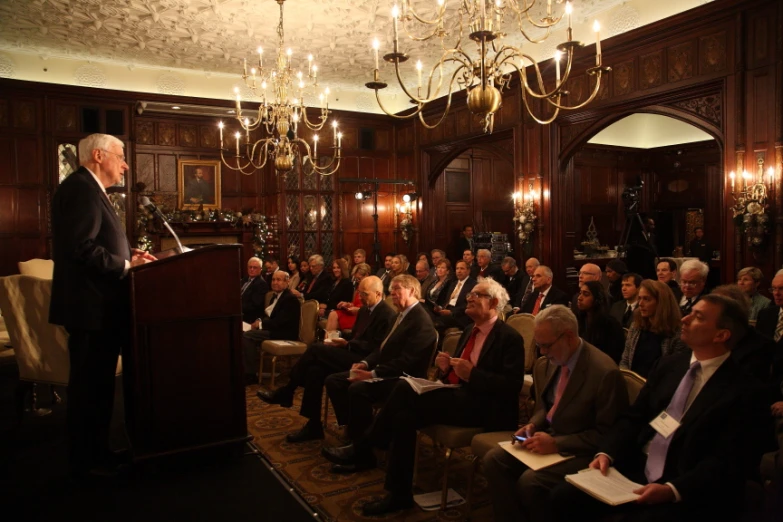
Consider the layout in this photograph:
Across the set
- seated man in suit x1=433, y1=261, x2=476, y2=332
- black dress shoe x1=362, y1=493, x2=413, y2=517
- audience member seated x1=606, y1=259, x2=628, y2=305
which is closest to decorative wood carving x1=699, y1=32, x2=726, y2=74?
audience member seated x1=606, y1=259, x2=628, y2=305

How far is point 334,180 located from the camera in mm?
12148

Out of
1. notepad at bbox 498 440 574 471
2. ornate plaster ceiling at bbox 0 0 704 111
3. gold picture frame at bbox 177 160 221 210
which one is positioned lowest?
notepad at bbox 498 440 574 471

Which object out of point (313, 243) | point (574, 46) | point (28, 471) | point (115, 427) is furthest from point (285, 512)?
point (313, 243)

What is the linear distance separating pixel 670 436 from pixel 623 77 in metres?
6.57

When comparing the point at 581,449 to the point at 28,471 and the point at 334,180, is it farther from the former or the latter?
the point at 334,180

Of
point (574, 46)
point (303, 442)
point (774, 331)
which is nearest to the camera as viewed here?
point (574, 46)

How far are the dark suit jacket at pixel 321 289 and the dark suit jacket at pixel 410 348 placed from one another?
3689 millimetres

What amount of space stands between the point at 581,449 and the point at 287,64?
523cm

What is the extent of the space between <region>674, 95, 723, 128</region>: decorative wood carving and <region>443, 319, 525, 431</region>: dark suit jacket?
5.21 m

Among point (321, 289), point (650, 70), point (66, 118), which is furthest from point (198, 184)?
point (650, 70)

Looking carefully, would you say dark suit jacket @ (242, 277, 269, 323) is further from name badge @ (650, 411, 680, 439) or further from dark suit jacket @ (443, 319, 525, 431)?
name badge @ (650, 411, 680, 439)

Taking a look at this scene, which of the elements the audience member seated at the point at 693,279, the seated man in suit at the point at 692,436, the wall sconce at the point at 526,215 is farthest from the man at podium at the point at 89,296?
the wall sconce at the point at 526,215

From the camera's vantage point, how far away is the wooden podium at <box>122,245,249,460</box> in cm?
286

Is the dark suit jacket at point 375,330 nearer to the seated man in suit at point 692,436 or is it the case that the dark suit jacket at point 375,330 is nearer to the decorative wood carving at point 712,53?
the seated man in suit at point 692,436
